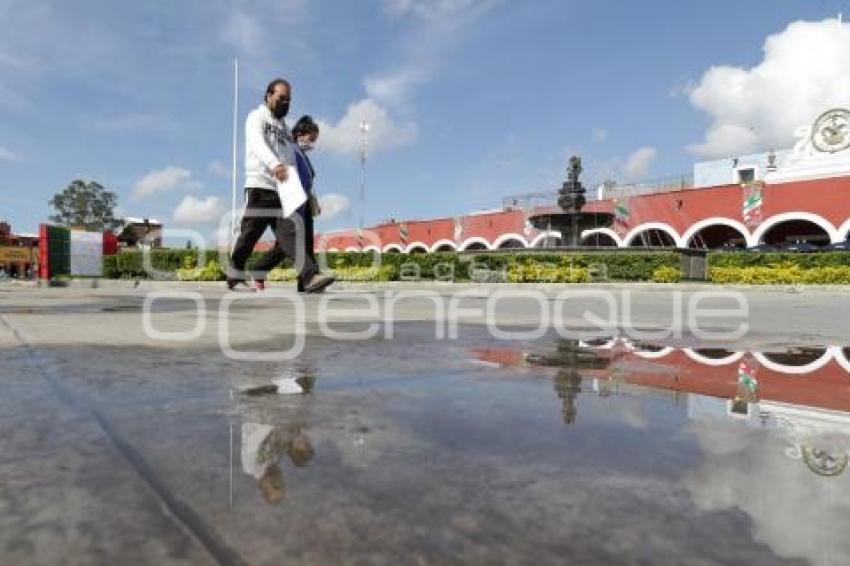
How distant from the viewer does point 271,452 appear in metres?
1.28

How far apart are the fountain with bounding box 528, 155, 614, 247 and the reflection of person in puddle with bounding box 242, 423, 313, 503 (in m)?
24.5

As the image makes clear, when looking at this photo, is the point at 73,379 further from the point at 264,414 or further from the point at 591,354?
the point at 591,354

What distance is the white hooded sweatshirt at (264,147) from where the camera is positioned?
4.53 meters

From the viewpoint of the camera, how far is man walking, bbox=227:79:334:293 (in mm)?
4570

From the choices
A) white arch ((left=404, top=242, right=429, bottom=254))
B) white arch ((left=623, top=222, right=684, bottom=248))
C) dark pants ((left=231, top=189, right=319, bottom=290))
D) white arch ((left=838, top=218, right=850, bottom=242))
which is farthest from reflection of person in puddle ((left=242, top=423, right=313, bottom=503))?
white arch ((left=404, top=242, right=429, bottom=254))

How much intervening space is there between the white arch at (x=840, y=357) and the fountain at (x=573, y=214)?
22148mm

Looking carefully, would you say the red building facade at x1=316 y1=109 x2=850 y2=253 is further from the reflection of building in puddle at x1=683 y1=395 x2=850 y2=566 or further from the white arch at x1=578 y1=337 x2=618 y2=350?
the reflection of building in puddle at x1=683 y1=395 x2=850 y2=566

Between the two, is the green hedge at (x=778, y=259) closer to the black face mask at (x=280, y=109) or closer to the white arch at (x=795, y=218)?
the white arch at (x=795, y=218)

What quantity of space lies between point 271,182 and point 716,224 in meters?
29.5

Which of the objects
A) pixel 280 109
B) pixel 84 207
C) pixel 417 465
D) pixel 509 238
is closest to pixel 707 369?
pixel 417 465

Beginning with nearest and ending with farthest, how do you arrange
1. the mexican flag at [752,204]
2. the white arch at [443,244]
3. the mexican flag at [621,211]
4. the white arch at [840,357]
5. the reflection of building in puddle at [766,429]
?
the reflection of building in puddle at [766,429], the white arch at [840,357], the mexican flag at [752,204], the mexican flag at [621,211], the white arch at [443,244]

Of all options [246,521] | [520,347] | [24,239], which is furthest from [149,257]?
[24,239]

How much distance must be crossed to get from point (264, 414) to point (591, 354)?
194cm

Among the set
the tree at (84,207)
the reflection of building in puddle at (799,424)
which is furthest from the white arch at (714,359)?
the tree at (84,207)
